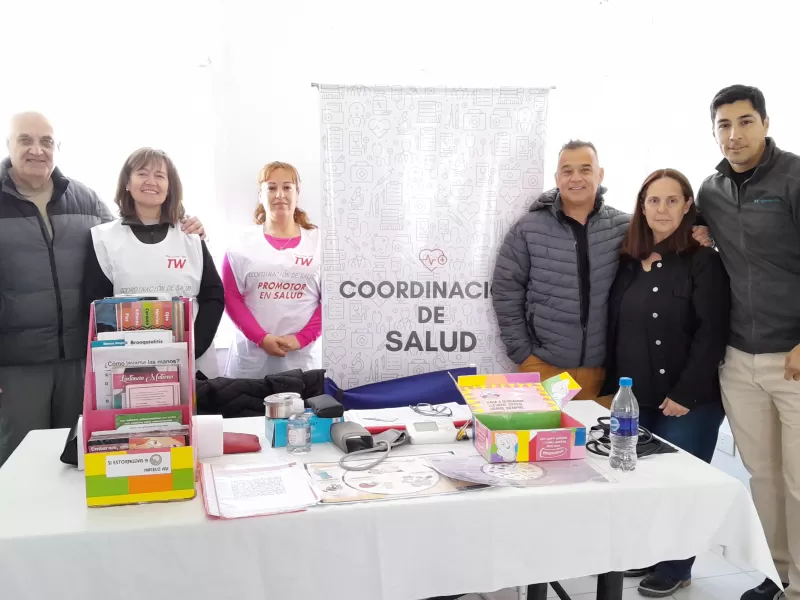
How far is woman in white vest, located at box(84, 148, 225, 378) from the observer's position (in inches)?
92.5

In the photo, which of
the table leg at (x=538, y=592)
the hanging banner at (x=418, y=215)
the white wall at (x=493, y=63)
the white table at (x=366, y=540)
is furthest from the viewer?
the white wall at (x=493, y=63)

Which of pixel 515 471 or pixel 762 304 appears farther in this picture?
pixel 762 304

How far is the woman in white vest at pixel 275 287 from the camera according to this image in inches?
106

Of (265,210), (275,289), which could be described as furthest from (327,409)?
(265,210)

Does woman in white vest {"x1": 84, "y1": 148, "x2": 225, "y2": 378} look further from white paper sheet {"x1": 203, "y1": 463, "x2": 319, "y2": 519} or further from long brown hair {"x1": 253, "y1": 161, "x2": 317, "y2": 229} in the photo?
white paper sheet {"x1": 203, "y1": 463, "x2": 319, "y2": 519}

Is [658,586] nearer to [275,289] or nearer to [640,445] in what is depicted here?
[640,445]

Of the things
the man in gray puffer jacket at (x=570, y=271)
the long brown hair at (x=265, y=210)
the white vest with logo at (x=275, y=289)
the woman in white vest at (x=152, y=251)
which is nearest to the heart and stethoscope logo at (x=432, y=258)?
the man in gray puffer jacket at (x=570, y=271)

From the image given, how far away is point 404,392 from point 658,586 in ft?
3.76

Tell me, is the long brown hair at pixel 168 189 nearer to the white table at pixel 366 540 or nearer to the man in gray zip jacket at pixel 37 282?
the man in gray zip jacket at pixel 37 282

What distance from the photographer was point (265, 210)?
290 centimetres

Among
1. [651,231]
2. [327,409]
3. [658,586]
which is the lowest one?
[658,586]

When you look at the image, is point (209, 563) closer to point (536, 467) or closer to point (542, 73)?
point (536, 467)

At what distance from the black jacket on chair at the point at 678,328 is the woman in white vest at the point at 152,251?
1597mm

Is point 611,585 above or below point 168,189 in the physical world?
below
